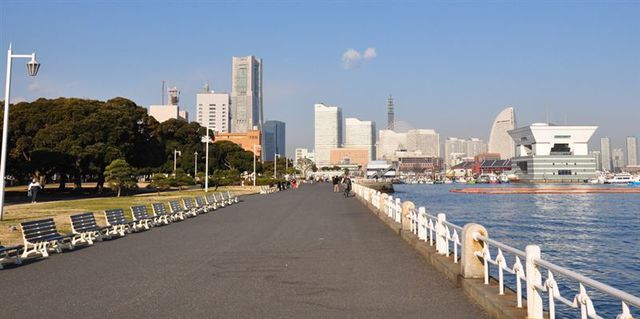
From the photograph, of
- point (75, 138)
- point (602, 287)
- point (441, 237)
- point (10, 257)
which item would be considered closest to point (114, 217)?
point (10, 257)

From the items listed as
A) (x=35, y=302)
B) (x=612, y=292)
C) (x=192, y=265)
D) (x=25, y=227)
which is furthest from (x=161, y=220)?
Result: (x=612, y=292)

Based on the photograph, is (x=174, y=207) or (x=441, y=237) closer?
(x=441, y=237)

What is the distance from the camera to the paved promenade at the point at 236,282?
23.6ft

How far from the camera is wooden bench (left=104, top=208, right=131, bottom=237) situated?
54.4 feet

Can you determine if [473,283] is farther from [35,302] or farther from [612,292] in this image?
[35,302]

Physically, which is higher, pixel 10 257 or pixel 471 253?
pixel 471 253

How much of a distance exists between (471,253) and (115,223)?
11937 mm

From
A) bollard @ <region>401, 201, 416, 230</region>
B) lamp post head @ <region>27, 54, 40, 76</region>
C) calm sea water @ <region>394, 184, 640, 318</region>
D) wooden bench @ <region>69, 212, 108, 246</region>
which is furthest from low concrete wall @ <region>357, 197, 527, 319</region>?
lamp post head @ <region>27, 54, 40, 76</region>

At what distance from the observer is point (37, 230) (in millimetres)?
12688

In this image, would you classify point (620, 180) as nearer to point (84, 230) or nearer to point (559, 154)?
point (559, 154)

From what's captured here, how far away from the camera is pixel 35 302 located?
773cm

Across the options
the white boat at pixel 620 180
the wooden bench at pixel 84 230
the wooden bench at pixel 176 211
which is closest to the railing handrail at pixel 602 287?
the wooden bench at pixel 84 230

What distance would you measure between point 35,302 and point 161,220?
13536 millimetres

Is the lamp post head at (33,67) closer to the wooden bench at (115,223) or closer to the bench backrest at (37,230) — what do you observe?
the wooden bench at (115,223)
